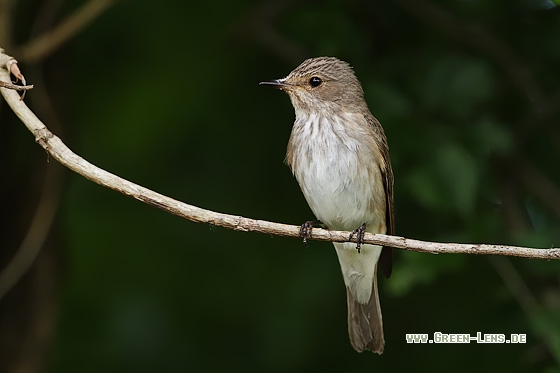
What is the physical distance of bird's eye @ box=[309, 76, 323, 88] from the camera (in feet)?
16.8

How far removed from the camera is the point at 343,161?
4.73 meters

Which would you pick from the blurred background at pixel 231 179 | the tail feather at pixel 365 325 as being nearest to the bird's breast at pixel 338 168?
the blurred background at pixel 231 179

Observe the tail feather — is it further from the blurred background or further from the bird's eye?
the bird's eye

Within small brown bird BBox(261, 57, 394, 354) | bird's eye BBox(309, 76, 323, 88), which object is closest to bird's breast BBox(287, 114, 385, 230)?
small brown bird BBox(261, 57, 394, 354)

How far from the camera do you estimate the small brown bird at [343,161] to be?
4766mm

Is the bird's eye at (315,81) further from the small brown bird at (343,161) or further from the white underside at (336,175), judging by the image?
the white underside at (336,175)

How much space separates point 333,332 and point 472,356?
99cm

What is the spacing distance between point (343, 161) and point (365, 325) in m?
1.13

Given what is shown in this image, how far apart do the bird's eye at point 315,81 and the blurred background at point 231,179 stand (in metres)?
0.30

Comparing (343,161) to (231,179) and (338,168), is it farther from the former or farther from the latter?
(231,179)

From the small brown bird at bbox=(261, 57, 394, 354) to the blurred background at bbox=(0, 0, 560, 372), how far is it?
0.77 ft

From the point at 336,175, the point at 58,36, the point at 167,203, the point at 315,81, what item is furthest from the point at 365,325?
the point at 58,36

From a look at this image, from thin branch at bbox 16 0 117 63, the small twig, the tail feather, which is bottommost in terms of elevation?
the tail feather

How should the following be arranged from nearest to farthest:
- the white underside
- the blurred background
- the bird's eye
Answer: the white underside < the bird's eye < the blurred background
